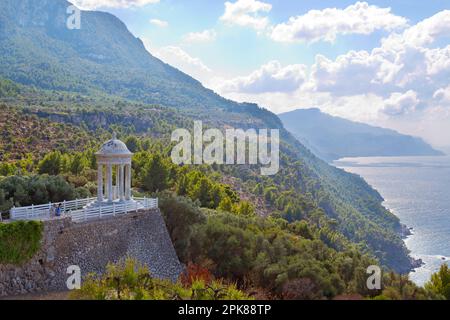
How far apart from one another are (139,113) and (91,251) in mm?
89472

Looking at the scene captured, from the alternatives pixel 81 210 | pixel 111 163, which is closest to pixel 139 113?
pixel 111 163

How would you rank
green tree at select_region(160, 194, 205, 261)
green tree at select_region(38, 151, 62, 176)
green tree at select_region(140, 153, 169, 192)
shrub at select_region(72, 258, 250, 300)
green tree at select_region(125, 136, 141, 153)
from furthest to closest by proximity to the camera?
1. green tree at select_region(125, 136, 141, 153)
2. green tree at select_region(38, 151, 62, 176)
3. green tree at select_region(140, 153, 169, 192)
4. green tree at select_region(160, 194, 205, 261)
5. shrub at select_region(72, 258, 250, 300)

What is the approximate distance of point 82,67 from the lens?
152 m

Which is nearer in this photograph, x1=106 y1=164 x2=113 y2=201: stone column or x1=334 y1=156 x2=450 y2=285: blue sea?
x1=106 y1=164 x2=113 y2=201: stone column

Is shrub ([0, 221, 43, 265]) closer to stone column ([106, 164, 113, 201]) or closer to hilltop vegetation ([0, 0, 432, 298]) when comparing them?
stone column ([106, 164, 113, 201])

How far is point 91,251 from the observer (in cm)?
1792

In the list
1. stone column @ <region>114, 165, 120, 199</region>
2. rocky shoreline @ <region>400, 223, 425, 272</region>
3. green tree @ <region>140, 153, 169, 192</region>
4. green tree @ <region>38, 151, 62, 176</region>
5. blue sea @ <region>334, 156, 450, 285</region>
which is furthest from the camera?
blue sea @ <region>334, 156, 450, 285</region>

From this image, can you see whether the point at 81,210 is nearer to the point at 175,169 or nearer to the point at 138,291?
the point at 138,291

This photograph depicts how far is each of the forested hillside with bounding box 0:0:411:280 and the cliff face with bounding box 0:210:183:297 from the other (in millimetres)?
4307

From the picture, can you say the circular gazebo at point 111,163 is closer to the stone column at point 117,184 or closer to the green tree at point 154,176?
the stone column at point 117,184

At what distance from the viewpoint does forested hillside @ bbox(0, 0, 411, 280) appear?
71.4 meters

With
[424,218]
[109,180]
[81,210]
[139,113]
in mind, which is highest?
[139,113]

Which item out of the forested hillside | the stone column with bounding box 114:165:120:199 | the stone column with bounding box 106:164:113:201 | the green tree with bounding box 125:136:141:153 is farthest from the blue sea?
the stone column with bounding box 106:164:113:201

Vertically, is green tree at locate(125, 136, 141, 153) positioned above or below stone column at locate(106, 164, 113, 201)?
above
